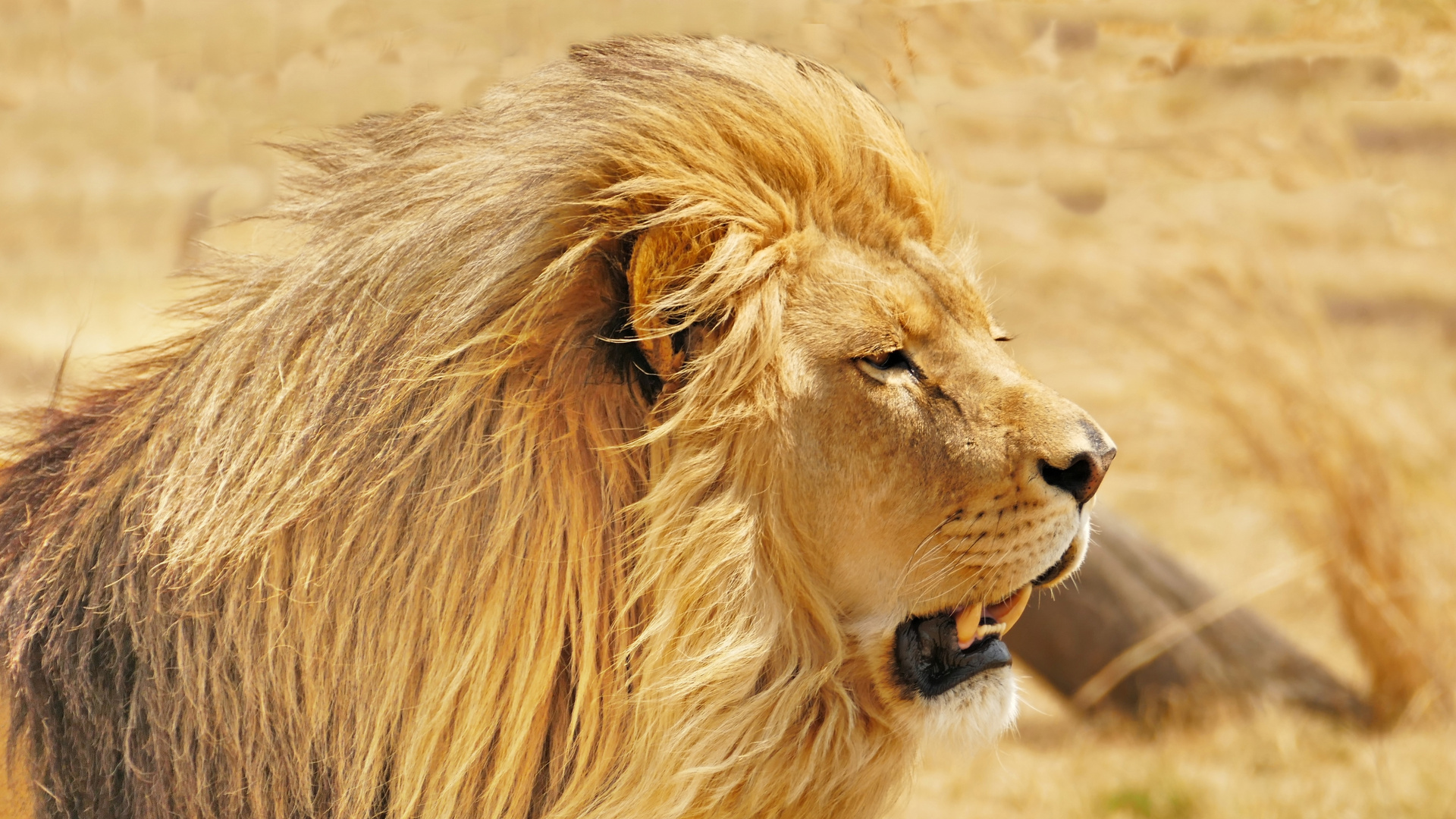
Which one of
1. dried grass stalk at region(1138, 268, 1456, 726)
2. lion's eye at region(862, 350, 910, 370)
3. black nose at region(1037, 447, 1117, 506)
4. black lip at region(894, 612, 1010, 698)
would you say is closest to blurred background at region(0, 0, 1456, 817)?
dried grass stalk at region(1138, 268, 1456, 726)

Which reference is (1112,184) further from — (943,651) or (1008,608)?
(943,651)

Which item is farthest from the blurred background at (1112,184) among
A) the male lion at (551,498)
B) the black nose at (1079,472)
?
the black nose at (1079,472)

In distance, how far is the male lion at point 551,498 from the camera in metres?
1.95

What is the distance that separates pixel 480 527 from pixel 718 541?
0.36 metres

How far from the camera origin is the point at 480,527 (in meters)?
2.00

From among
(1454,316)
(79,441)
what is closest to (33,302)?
(79,441)

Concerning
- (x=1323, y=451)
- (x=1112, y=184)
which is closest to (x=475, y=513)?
(x=1323, y=451)

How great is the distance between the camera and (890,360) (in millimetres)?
2107

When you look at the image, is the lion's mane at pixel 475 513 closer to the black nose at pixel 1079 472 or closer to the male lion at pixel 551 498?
the male lion at pixel 551 498

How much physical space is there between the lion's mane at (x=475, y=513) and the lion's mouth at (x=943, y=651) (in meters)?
0.13

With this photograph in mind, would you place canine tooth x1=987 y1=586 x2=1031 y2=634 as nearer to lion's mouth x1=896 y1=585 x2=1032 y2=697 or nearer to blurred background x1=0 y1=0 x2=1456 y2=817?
lion's mouth x1=896 y1=585 x2=1032 y2=697

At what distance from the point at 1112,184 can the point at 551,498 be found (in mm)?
5287

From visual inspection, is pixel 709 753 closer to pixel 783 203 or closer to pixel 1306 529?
pixel 783 203

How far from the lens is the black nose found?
6.77 feet
